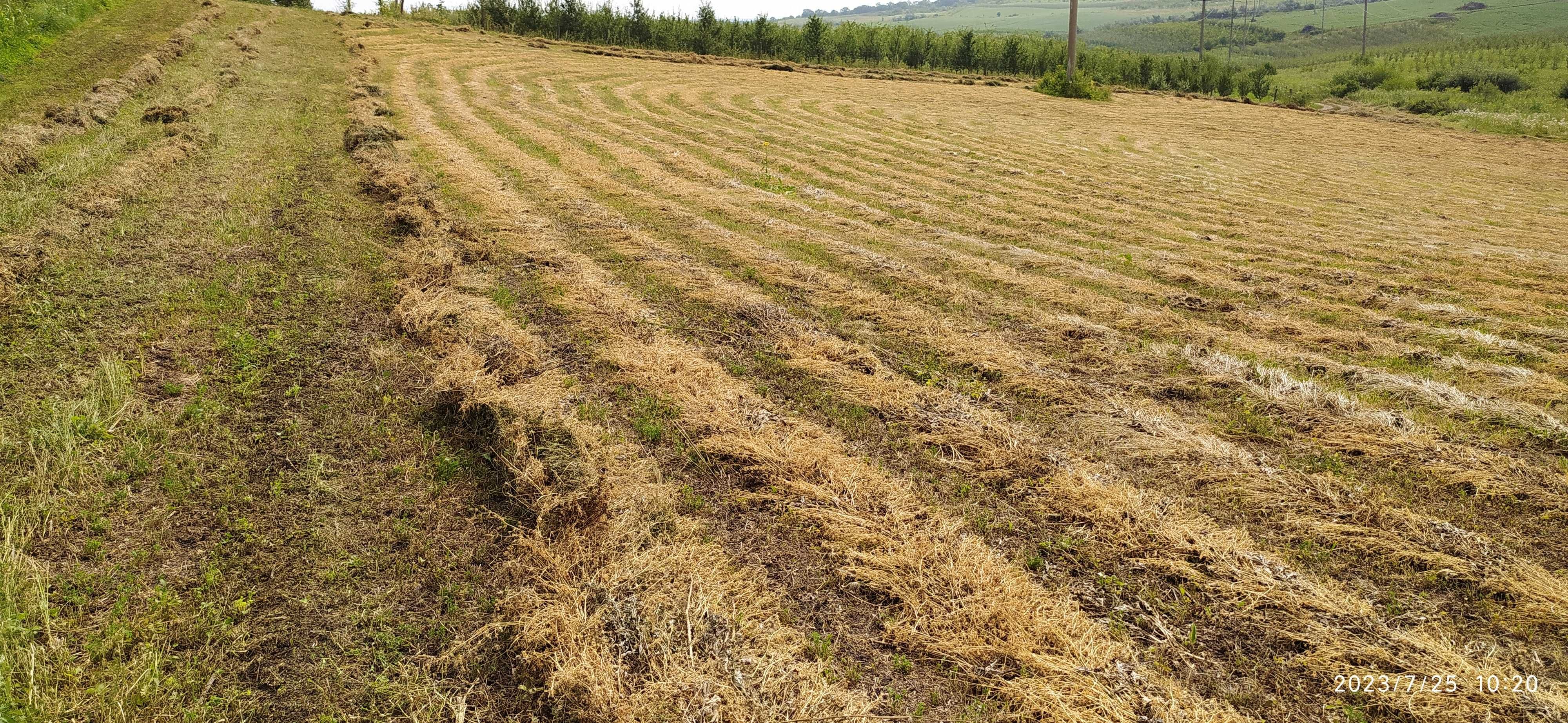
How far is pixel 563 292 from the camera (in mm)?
7680

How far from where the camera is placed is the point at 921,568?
12.9ft

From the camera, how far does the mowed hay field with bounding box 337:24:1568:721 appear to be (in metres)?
3.37

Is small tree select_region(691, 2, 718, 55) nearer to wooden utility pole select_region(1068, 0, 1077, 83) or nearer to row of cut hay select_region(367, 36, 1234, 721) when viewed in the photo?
wooden utility pole select_region(1068, 0, 1077, 83)

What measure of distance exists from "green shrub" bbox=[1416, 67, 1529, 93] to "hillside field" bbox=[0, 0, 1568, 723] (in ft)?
141

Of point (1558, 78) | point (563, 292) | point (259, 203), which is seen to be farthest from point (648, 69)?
point (1558, 78)

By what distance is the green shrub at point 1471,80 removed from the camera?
128ft

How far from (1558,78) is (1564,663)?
61.8m

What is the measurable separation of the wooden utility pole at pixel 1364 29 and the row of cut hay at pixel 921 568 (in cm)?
8631

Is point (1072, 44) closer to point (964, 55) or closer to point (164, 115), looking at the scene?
point (964, 55)

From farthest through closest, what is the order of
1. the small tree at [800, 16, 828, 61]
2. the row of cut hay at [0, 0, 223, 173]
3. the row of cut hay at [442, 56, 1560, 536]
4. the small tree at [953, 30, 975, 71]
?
1. the small tree at [953, 30, 975, 71]
2. the small tree at [800, 16, 828, 61]
3. the row of cut hay at [0, 0, 223, 173]
4. the row of cut hay at [442, 56, 1560, 536]

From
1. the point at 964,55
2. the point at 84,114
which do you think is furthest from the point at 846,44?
the point at 84,114

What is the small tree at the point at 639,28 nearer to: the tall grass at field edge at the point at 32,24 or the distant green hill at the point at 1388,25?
the tall grass at field edge at the point at 32,24

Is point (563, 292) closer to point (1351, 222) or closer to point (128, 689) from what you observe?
point (128, 689)

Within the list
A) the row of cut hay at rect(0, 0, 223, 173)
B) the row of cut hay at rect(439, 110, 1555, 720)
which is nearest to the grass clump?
the row of cut hay at rect(0, 0, 223, 173)
